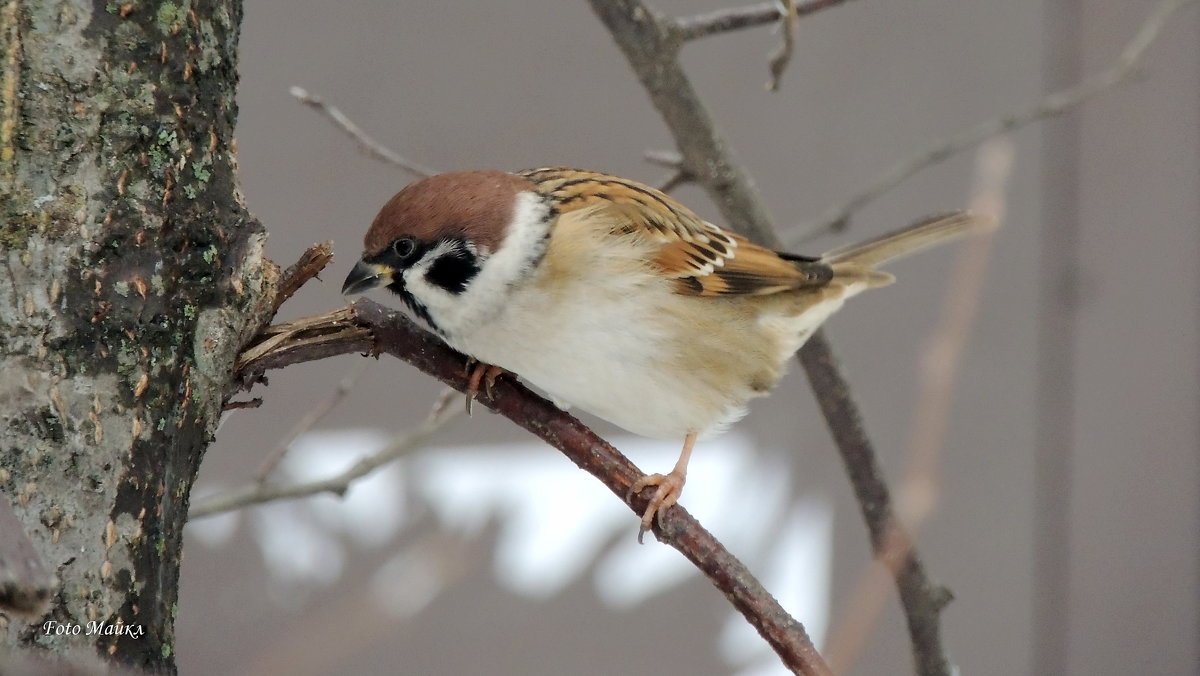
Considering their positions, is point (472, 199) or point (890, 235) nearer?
point (472, 199)

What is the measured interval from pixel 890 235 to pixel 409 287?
1.01 m

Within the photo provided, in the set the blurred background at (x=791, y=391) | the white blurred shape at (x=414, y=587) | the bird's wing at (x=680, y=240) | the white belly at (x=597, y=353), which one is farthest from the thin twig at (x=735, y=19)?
the blurred background at (x=791, y=391)

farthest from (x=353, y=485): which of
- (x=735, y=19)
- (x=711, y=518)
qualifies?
(x=735, y=19)

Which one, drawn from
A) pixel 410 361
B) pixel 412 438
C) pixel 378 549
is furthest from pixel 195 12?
pixel 378 549

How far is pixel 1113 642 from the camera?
354 cm

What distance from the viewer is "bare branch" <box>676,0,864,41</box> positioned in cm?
158

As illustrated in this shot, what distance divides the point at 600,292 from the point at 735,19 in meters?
0.46

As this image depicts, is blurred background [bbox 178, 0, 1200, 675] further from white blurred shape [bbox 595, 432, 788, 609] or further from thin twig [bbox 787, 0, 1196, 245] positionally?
thin twig [bbox 787, 0, 1196, 245]

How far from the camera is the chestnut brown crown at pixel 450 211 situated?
1420 millimetres

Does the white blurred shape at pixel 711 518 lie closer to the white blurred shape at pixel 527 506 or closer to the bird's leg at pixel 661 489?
the white blurred shape at pixel 527 506

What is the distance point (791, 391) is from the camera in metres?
3.24

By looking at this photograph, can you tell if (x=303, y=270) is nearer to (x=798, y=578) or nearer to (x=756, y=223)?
(x=756, y=223)

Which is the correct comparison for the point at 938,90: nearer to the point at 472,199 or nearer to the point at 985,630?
the point at 985,630

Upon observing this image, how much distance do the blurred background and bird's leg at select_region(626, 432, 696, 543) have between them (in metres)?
0.84
